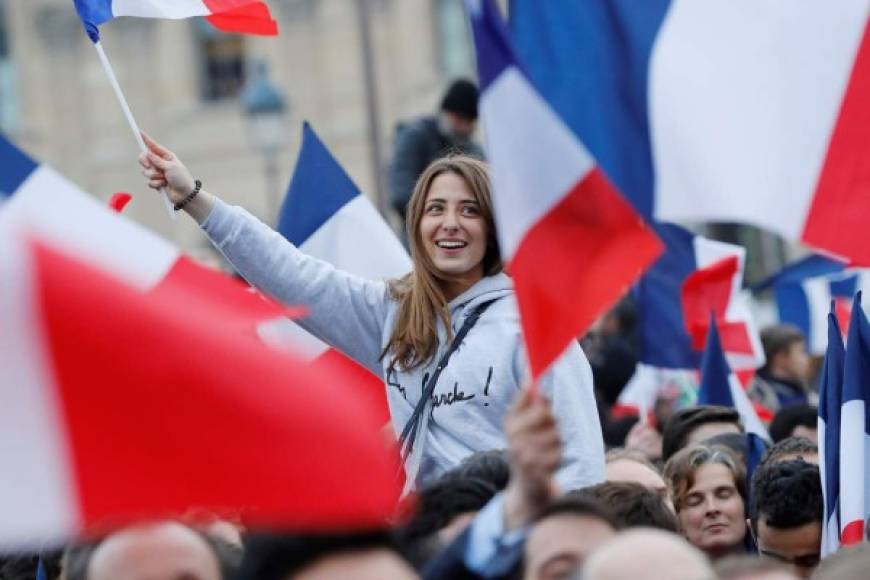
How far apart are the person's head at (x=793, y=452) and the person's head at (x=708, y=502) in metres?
0.14

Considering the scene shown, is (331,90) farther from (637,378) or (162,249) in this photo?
(162,249)

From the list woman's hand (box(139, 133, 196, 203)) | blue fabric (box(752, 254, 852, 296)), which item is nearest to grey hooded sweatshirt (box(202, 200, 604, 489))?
woman's hand (box(139, 133, 196, 203))

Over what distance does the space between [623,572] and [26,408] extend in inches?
35.5

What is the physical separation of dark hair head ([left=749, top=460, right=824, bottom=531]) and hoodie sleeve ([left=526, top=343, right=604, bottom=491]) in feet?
3.60

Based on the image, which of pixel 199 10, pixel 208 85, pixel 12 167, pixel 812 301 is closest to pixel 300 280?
pixel 12 167

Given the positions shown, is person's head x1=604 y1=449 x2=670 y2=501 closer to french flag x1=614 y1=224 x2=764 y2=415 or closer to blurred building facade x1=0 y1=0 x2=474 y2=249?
french flag x1=614 y1=224 x2=764 y2=415

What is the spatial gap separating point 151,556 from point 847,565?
1378 mm

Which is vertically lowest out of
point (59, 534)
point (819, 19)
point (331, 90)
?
point (331, 90)

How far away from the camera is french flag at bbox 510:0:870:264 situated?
4664 mm

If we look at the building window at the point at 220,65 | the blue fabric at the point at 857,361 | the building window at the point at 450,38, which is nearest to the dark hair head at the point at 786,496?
the blue fabric at the point at 857,361

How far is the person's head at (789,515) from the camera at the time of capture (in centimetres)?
640

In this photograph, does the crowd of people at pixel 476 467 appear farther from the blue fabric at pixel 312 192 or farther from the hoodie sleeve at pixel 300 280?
the blue fabric at pixel 312 192

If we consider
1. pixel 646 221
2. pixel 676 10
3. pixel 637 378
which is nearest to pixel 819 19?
pixel 676 10

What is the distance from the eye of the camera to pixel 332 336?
5.83m
